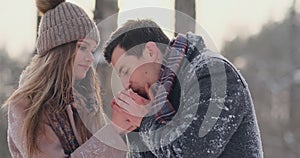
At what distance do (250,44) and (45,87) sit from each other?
24.4ft

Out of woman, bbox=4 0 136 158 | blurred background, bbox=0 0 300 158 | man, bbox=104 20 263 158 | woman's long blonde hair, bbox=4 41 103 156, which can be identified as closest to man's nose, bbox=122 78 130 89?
man, bbox=104 20 263 158

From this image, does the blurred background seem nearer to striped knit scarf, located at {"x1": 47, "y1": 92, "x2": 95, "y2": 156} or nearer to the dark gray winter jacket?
striped knit scarf, located at {"x1": 47, "y1": 92, "x2": 95, "y2": 156}

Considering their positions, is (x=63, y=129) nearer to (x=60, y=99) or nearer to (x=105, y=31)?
(x=60, y=99)

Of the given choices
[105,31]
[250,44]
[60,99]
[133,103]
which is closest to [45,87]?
[60,99]

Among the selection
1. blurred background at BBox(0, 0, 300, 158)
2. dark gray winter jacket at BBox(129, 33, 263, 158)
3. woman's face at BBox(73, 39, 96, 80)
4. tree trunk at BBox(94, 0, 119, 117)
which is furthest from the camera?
blurred background at BBox(0, 0, 300, 158)

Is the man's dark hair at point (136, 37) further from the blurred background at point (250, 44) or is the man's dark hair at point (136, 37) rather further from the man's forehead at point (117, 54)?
the blurred background at point (250, 44)

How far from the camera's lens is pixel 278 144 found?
10.1 m

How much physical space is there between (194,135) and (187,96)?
10cm

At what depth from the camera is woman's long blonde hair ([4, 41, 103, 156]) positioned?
2.05 meters

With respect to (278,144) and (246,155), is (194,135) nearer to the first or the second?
(246,155)

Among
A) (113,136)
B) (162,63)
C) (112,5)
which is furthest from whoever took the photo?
(112,5)

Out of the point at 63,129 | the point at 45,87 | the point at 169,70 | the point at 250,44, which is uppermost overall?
the point at 169,70

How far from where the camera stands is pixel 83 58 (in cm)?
216

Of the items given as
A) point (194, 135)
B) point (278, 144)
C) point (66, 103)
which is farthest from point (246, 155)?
point (278, 144)
